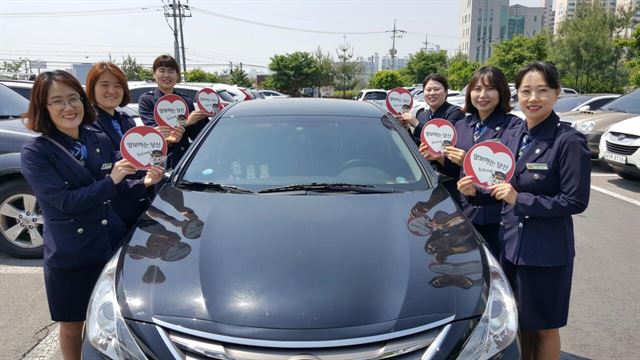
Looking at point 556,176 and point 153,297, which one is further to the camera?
point 556,176

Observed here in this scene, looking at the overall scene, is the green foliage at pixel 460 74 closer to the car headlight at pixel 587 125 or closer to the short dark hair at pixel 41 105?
the car headlight at pixel 587 125

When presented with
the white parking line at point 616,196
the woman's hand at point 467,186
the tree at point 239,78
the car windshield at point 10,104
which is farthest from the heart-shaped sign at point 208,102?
the tree at point 239,78

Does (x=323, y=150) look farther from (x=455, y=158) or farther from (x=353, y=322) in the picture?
(x=353, y=322)

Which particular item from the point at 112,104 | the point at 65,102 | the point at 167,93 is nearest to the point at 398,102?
the point at 167,93

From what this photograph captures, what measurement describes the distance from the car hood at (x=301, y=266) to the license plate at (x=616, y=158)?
6.75m

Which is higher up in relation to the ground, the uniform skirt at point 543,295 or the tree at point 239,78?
the tree at point 239,78

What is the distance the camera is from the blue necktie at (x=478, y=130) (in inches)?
129

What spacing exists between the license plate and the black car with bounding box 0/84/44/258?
27.2ft

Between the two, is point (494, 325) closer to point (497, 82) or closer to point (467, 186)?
point (467, 186)

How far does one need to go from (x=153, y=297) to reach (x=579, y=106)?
1210cm

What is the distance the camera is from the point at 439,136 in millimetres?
3504

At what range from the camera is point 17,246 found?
15.0 ft

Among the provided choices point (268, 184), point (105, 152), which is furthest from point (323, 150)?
point (105, 152)

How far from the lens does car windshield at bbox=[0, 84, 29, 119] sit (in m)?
5.10
